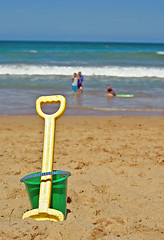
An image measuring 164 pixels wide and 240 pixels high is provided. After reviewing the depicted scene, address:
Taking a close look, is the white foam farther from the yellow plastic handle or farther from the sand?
the yellow plastic handle

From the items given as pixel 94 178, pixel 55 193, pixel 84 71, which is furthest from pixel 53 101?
pixel 84 71

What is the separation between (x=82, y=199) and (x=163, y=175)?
1.37 meters

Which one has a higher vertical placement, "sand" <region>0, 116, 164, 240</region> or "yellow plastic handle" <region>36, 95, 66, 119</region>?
"yellow plastic handle" <region>36, 95, 66, 119</region>

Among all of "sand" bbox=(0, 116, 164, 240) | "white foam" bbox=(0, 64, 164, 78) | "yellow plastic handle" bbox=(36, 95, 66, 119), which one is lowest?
"sand" bbox=(0, 116, 164, 240)

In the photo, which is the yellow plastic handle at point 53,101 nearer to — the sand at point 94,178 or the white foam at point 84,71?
the sand at point 94,178

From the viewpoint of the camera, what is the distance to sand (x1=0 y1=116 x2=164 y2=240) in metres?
2.76

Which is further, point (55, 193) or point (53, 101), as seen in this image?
point (53, 101)

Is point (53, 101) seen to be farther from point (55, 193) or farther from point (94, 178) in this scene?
point (94, 178)

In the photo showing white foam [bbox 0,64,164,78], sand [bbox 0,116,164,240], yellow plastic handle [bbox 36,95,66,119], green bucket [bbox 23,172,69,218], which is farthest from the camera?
white foam [bbox 0,64,164,78]

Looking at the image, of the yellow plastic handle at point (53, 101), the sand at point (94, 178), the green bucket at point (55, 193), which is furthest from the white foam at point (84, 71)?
the green bucket at point (55, 193)

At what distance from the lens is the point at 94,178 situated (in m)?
4.22

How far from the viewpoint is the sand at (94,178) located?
2762 mm

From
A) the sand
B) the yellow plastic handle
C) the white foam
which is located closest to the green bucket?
the sand

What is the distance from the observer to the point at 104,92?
13195 millimetres
